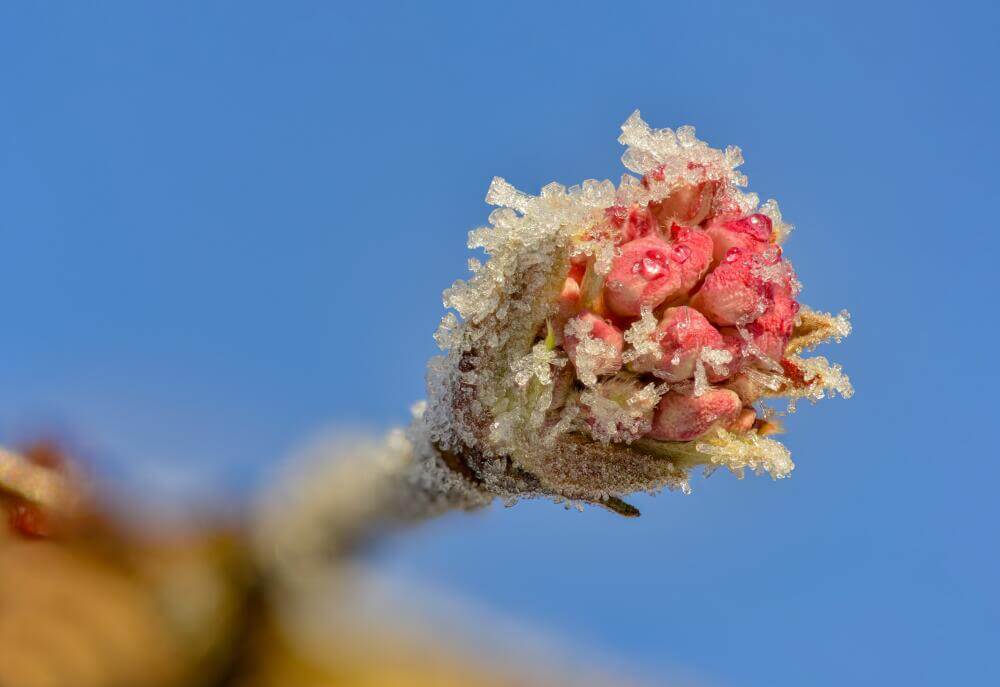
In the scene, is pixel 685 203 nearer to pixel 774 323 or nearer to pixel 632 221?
pixel 632 221

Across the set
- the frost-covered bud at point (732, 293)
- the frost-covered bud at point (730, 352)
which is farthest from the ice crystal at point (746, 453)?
the frost-covered bud at point (732, 293)

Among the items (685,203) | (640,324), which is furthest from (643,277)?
(685,203)

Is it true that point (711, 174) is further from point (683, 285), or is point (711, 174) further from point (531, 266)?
point (531, 266)

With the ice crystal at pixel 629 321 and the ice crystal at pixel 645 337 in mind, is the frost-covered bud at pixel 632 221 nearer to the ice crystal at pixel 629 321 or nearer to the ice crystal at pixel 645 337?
the ice crystal at pixel 629 321

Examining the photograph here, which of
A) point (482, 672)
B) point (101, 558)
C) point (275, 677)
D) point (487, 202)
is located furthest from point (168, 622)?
point (487, 202)

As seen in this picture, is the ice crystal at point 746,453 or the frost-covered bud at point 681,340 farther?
the ice crystal at point 746,453
